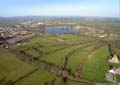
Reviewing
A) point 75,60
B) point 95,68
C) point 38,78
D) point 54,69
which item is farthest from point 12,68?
point 95,68

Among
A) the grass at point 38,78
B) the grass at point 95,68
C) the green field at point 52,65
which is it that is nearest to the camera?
the grass at point 38,78

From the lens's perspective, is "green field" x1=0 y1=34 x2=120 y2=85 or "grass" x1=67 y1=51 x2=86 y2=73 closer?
"green field" x1=0 y1=34 x2=120 y2=85

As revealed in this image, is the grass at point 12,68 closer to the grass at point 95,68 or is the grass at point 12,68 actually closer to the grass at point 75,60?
the grass at point 75,60

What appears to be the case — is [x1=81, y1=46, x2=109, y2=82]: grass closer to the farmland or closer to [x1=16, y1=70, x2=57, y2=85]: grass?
the farmland

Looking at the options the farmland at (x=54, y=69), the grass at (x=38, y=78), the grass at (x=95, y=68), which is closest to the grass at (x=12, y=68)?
the farmland at (x=54, y=69)

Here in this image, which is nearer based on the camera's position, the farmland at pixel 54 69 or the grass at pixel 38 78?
the grass at pixel 38 78

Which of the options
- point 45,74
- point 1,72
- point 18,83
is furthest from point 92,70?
point 1,72

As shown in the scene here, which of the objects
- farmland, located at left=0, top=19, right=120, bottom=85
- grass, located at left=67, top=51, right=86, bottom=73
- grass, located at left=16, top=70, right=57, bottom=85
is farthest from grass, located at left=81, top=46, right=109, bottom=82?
grass, located at left=16, top=70, right=57, bottom=85

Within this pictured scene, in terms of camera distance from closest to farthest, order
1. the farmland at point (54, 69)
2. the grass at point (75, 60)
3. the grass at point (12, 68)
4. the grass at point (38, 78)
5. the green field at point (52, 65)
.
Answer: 1. the grass at point (38, 78)
2. the farmland at point (54, 69)
3. the green field at point (52, 65)
4. the grass at point (12, 68)
5. the grass at point (75, 60)

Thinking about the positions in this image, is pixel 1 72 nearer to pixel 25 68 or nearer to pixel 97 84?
pixel 25 68
